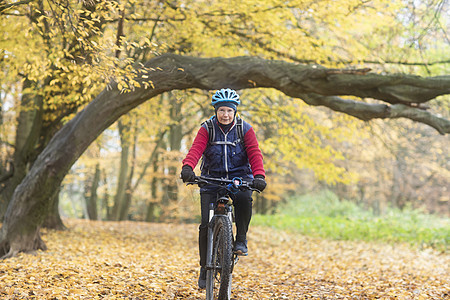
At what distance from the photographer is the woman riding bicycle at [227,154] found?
178 inches

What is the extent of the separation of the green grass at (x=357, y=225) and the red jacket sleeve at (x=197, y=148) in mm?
9507

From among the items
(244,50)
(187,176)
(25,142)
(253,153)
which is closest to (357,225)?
(244,50)

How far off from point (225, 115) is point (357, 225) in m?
12.1

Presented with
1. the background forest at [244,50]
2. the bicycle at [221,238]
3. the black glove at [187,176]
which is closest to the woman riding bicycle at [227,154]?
the bicycle at [221,238]

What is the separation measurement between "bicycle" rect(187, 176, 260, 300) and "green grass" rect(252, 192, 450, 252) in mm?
9307

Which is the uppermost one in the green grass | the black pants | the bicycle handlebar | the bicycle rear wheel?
→ the bicycle handlebar

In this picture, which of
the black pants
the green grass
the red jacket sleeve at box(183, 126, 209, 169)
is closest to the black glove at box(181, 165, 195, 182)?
the red jacket sleeve at box(183, 126, 209, 169)

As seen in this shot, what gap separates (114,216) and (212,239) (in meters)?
15.7

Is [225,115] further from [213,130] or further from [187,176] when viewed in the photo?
[187,176]

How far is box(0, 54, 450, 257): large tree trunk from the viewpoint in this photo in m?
7.80

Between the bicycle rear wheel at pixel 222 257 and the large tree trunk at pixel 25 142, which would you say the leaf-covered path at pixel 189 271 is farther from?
the large tree trunk at pixel 25 142

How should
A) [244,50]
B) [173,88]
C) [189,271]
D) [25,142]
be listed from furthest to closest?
[244,50] < [25,142] < [173,88] < [189,271]

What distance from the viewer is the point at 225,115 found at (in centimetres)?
455

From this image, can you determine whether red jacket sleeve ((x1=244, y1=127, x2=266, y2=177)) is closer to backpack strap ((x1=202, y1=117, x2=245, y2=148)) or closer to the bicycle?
backpack strap ((x1=202, y1=117, x2=245, y2=148))
